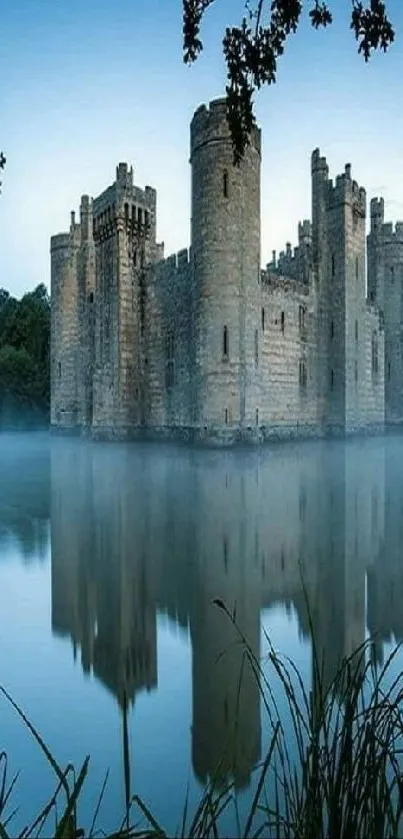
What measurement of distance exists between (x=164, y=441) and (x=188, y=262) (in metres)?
7.38

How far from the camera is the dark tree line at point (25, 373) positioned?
4294 cm

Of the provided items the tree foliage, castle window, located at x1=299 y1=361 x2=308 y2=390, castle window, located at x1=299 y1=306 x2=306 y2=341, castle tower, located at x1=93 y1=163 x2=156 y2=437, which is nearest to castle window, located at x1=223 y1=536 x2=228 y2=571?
the tree foliage

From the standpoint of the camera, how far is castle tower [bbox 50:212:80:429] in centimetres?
3247

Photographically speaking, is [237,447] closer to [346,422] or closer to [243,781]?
[346,422]

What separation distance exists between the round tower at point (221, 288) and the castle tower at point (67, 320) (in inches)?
528

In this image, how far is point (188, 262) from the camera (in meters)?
23.3

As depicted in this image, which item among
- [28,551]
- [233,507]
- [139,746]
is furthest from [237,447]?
[139,746]

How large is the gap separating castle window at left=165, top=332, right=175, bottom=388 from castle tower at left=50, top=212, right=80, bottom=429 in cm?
932

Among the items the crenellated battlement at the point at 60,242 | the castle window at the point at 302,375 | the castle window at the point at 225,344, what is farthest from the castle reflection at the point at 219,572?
the crenellated battlement at the point at 60,242

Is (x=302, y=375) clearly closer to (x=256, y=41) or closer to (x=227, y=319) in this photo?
(x=227, y=319)

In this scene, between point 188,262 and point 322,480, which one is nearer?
point 322,480

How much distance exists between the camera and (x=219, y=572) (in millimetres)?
5891

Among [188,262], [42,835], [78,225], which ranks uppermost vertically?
[78,225]

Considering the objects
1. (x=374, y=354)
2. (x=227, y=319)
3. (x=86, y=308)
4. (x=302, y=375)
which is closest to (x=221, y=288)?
(x=227, y=319)
